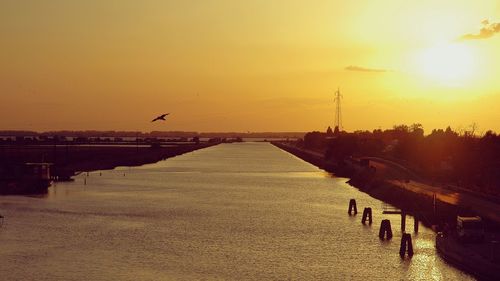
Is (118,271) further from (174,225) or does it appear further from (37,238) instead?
(174,225)

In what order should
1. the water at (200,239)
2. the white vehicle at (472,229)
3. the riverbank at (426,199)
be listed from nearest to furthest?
the water at (200,239)
the white vehicle at (472,229)
the riverbank at (426,199)

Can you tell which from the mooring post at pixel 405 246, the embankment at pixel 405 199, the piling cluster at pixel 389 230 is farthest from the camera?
the embankment at pixel 405 199

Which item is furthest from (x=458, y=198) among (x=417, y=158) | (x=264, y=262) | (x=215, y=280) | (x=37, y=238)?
(x=417, y=158)

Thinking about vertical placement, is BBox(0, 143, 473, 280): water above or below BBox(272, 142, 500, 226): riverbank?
below

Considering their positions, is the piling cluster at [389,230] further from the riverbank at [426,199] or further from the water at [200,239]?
the riverbank at [426,199]

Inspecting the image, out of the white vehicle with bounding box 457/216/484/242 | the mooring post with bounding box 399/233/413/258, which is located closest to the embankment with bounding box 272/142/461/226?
the mooring post with bounding box 399/233/413/258

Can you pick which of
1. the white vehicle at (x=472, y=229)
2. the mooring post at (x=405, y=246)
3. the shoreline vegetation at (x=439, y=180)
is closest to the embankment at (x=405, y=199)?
the shoreline vegetation at (x=439, y=180)

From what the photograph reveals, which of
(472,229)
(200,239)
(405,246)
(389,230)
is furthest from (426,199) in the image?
(200,239)

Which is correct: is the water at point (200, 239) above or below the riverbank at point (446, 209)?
below

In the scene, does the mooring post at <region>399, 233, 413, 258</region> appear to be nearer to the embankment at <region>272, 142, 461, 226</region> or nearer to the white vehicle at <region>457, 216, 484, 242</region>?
the white vehicle at <region>457, 216, 484, 242</region>
